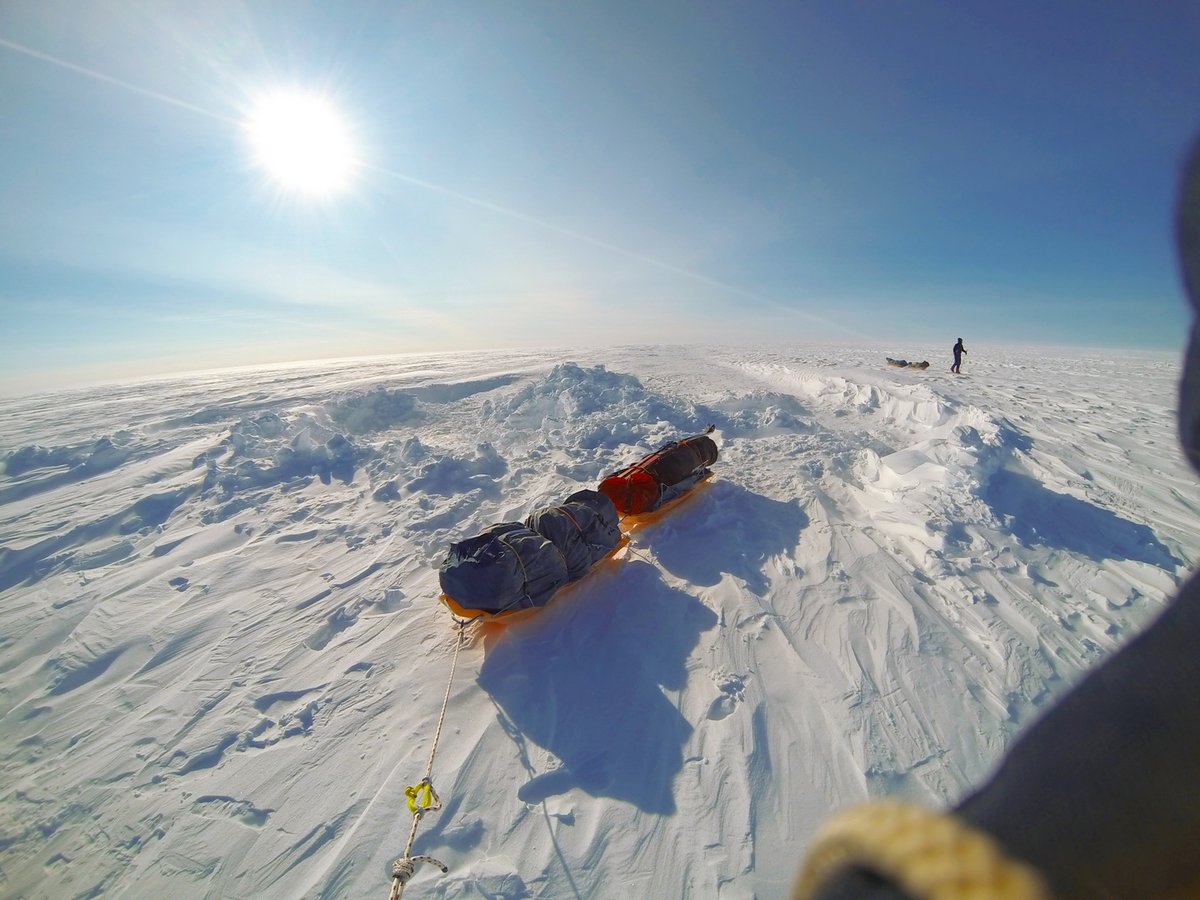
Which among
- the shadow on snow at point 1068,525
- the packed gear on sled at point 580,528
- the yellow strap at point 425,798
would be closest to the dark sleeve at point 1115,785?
the yellow strap at point 425,798

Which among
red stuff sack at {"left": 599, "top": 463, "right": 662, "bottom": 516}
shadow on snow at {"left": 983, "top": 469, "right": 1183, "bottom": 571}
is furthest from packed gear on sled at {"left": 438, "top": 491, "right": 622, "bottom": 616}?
shadow on snow at {"left": 983, "top": 469, "right": 1183, "bottom": 571}

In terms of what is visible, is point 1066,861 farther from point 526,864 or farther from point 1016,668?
point 1016,668

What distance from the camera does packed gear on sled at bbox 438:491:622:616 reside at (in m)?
4.65

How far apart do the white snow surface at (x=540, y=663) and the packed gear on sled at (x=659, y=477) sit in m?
0.40

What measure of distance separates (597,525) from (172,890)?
14.3 feet

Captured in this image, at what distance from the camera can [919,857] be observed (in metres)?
0.55

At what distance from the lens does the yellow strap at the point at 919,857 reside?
0.49 meters

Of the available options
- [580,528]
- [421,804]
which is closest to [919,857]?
[421,804]

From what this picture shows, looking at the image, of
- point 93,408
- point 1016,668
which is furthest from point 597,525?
point 93,408

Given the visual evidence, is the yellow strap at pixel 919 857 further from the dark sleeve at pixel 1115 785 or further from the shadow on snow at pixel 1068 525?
the shadow on snow at pixel 1068 525

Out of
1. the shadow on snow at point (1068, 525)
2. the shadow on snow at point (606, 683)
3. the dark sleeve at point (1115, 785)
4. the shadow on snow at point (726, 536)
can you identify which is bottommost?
the shadow on snow at point (606, 683)

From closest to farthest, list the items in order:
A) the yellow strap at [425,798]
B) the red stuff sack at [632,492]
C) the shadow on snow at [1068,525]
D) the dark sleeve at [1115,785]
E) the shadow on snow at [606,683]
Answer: the dark sleeve at [1115,785] < the yellow strap at [425,798] < the shadow on snow at [606,683] < the shadow on snow at [1068,525] < the red stuff sack at [632,492]

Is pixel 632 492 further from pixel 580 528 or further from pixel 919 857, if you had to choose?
pixel 919 857

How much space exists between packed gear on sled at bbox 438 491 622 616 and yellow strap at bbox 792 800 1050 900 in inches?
169
